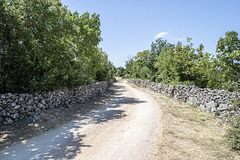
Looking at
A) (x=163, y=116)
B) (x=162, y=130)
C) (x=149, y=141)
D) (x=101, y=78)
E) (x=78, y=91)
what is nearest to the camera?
(x=149, y=141)

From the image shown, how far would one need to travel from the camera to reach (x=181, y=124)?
766 cm

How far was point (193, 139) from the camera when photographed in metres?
5.89

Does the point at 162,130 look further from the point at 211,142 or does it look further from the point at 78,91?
the point at 78,91

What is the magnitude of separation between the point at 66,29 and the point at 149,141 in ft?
34.9

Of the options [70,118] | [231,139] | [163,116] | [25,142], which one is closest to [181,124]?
[163,116]

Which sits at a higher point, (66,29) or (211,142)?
(66,29)

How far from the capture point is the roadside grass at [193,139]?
4.68 m

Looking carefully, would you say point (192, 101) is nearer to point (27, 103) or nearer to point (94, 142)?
point (94, 142)

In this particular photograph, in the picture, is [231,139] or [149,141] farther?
[149,141]

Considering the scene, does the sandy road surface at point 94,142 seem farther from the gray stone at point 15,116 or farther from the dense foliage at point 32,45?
the dense foliage at point 32,45

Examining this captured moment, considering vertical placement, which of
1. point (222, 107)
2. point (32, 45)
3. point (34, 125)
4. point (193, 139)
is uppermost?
point (32, 45)

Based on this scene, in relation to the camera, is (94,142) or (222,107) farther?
(222,107)

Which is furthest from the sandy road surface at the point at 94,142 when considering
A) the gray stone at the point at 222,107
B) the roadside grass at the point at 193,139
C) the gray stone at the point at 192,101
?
the gray stone at the point at 192,101

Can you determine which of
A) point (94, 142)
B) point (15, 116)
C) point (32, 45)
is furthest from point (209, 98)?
point (32, 45)
